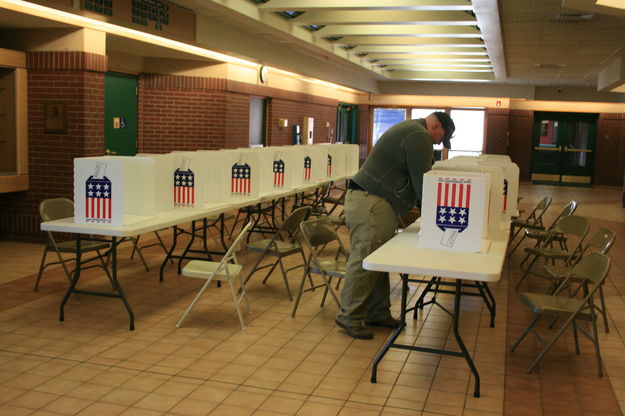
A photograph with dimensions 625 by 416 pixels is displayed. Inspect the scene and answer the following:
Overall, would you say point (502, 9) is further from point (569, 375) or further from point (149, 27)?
point (569, 375)

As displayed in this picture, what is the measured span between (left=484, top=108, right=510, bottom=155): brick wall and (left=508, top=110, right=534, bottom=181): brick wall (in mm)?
438

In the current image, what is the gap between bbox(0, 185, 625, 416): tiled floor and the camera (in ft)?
12.8

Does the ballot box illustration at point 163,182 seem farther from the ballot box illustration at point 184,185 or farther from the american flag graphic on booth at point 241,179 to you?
the american flag graphic on booth at point 241,179

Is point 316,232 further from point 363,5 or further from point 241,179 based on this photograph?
point 363,5

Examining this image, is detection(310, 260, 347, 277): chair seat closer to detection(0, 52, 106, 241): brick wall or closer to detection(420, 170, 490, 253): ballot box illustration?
detection(420, 170, 490, 253): ballot box illustration

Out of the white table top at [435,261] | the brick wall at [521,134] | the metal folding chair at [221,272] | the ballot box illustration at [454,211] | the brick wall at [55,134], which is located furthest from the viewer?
the brick wall at [521,134]

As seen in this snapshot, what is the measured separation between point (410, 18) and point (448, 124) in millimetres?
4570

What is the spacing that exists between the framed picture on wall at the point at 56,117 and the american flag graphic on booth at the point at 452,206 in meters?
5.09

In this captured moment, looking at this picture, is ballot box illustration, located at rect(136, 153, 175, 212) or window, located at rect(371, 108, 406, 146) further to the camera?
window, located at rect(371, 108, 406, 146)

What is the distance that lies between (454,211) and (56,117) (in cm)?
530

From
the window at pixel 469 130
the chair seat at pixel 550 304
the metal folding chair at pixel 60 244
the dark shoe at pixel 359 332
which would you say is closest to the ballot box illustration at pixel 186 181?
the metal folding chair at pixel 60 244

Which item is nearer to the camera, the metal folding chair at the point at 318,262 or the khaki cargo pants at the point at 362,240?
the khaki cargo pants at the point at 362,240

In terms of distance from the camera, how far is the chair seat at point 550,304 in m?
4.52

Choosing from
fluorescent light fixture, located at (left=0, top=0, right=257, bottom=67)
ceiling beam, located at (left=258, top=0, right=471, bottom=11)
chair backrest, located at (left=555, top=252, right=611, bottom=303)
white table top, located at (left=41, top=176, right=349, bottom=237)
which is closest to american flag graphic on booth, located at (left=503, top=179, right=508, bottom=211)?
chair backrest, located at (left=555, top=252, right=611, bottom=303)
